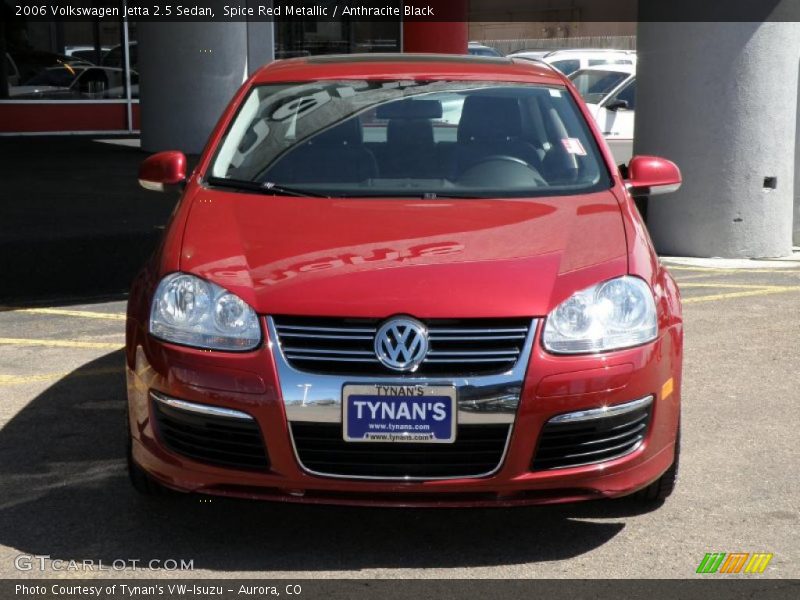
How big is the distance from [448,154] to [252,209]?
943 mm

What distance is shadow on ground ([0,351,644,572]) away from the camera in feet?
13.6

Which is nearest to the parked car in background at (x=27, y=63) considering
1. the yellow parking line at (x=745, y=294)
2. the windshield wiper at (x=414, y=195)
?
the yellow parking line at (x=745, y=294)

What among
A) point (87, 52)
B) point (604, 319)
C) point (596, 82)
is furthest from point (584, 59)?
point (604, 319)

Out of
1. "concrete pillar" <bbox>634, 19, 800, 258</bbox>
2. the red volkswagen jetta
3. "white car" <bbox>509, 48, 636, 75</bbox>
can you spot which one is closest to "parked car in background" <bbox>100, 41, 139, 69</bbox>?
"white car" <bbox>509, 48, 636, 75</bbox>

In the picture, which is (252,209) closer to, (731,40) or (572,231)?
(572,231)

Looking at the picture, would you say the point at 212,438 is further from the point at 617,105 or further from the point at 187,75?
the point at 187,75

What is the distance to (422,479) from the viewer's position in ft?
12.9

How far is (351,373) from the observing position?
3.89 meters

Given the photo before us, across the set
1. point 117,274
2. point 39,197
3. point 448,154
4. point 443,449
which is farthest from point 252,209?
point 39,197

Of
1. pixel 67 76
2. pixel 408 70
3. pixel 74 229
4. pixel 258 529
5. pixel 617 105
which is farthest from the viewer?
pixel 67 76

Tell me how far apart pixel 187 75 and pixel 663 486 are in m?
12.1

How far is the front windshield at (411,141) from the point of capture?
16.6 feet

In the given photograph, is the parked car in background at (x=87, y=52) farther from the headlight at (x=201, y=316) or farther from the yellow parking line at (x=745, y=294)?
the headlight at (x=201, y=316)

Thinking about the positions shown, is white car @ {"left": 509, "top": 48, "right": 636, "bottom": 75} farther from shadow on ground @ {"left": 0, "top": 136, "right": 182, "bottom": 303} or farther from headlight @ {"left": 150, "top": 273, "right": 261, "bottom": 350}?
headlight @ {"left": 150, "top": 273, "right": 261, "bottom": 350}
